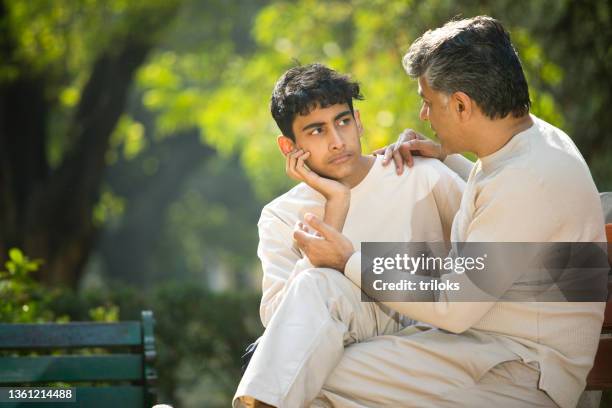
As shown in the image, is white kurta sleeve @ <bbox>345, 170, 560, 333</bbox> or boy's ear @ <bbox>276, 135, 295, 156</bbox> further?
boy's ear @ <bbox>276, 135, 295, 156</bbox>

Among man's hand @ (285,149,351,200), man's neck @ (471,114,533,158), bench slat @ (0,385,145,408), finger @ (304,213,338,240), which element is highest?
man's neck @ (471,114,533,158)

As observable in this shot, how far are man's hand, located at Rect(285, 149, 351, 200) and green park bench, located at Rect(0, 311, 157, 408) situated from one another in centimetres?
118

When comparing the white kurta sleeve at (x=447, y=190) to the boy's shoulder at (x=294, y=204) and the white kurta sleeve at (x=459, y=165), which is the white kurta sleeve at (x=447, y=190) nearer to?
the white kurta sleeve at (x=459, y=165)

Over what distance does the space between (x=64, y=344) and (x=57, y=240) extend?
8.16 m

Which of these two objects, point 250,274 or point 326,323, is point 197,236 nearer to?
point 250,274

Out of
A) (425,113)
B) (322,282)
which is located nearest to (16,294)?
(322,282)

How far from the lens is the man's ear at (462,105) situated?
3.91 m

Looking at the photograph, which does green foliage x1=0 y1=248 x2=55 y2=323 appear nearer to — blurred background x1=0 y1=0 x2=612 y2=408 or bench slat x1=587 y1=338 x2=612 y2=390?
blurred background x1=0 y1=0 x2=612 y2=408

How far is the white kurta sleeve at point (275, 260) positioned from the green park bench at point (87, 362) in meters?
0.97

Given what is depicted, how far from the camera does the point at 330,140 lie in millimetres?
4566

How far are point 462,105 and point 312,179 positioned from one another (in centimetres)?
77

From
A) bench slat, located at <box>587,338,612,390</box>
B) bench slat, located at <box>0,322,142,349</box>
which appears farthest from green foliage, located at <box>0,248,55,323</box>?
bench slat, located at <box>587,338,612,390</box>

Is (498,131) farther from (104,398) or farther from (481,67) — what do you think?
(104,398)

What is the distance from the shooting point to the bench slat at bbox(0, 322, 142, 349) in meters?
5.04
